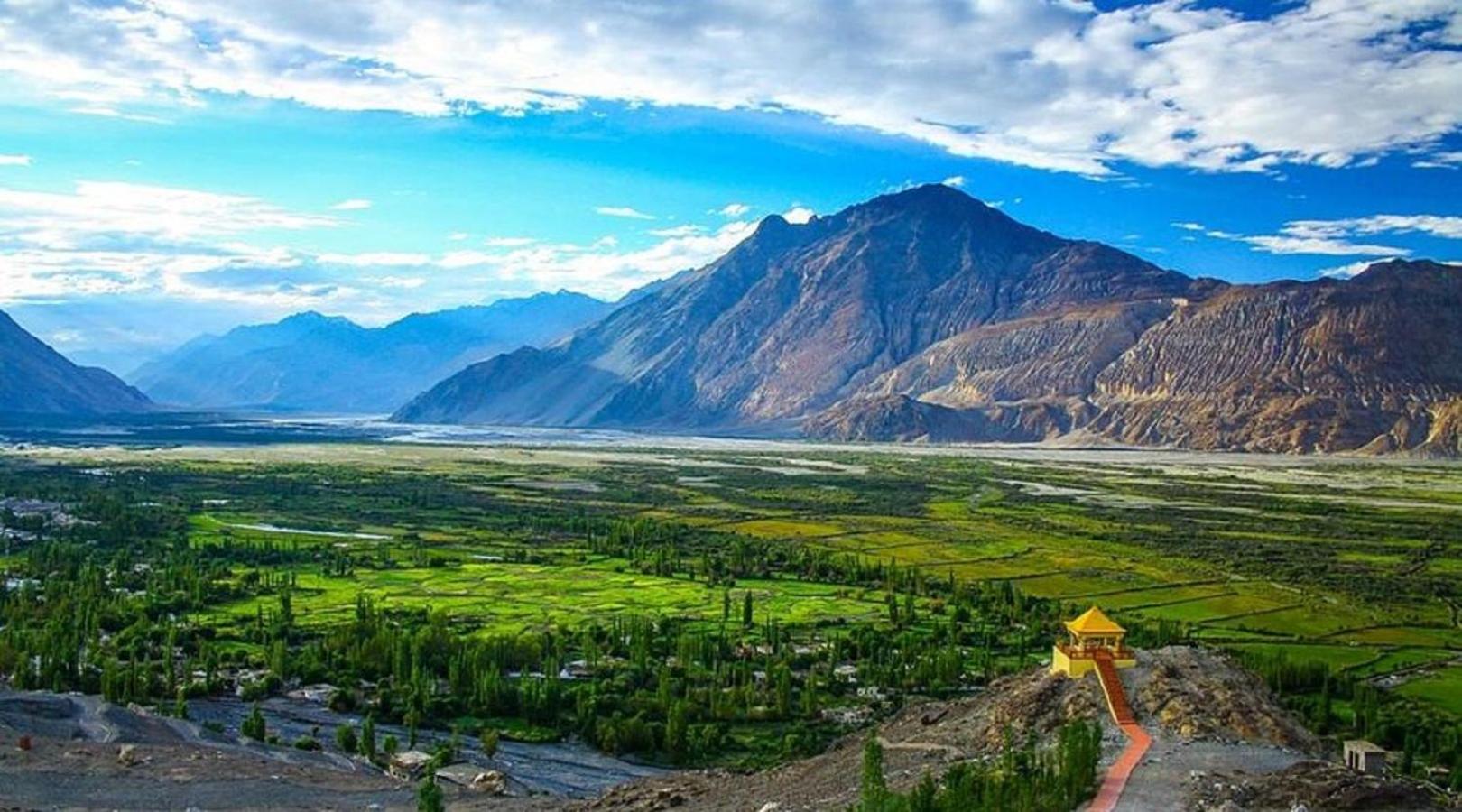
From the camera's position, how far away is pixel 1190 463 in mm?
185125

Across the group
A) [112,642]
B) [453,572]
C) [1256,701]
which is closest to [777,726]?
[1256,701]

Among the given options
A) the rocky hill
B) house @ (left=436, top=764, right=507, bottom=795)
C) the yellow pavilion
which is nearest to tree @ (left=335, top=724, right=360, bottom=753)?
house @ (left=436, top=764, right=507, bottom=795)

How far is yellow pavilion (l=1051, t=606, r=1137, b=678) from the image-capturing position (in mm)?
38906

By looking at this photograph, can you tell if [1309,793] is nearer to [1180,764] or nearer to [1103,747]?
[1180,764]

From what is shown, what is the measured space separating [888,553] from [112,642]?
5171 cm

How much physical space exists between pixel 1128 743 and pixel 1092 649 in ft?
18.9

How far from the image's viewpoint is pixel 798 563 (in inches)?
3337

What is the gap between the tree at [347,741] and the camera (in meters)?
43.4

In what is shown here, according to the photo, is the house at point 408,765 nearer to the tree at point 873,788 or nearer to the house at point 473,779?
the house at point 473,779

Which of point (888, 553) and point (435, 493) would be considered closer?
point (888, 553)

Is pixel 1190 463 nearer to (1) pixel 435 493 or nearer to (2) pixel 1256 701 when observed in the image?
(1) pixel 435 493

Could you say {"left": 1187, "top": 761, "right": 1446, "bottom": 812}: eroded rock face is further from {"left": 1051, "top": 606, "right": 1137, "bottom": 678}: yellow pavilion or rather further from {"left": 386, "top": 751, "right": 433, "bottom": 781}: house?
{"left": 386, "top": 751, "right": 433, "bottom": 781}: house

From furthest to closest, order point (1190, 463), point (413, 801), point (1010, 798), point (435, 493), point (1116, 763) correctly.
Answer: point (1190, 463)
point (435, 493)
point (413, 801)
point (1116, 763)
point (1010, 798)

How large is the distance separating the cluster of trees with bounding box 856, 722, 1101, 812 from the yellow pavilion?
6143 millimetres
